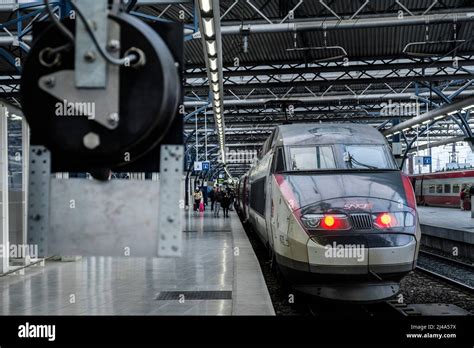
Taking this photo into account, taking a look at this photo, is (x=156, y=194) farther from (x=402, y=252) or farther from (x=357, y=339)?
(x=402, y=252)

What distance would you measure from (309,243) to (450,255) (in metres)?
12.0

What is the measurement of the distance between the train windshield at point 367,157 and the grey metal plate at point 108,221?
19.8 feet

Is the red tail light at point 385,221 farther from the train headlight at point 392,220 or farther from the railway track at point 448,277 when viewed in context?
the railway track at point 448,277

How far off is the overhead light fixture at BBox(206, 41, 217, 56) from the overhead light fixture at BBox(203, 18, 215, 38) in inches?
16.3

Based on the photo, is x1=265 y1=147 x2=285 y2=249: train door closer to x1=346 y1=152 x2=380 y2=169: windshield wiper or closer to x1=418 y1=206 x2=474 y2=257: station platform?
x1=346 y1=152 x2=380 y2=169: windshield wiper

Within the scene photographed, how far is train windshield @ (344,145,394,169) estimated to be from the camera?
7.85m

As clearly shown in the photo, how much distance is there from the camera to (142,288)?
342 inches

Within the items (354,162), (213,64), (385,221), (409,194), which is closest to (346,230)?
(385,221)

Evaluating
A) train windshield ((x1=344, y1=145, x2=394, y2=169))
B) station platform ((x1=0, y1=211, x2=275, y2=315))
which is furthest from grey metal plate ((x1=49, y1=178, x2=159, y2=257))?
train windshield ((x1=344, y1=145, x2=394, y2=169))

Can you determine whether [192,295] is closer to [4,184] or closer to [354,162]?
[354,162]

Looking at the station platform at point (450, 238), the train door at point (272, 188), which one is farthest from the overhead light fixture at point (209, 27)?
the station platform at point (450, 238)

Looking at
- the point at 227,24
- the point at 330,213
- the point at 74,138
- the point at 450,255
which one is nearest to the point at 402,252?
the point at 330,213

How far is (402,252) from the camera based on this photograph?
6.42 metres

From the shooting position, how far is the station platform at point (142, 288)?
23.3ft
